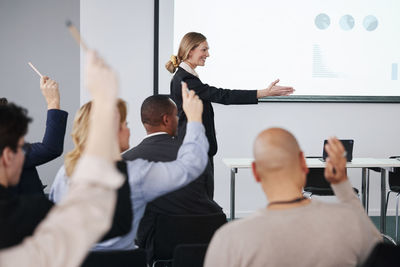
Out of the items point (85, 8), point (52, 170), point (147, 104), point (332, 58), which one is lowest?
point (52, 170)

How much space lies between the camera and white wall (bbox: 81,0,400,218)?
4918 mm

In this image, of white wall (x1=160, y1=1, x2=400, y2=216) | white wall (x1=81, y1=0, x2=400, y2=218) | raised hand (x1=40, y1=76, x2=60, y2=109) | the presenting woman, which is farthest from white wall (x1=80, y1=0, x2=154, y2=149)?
A: raised hand (x1=40, y1=76, x2=60, y2=109)

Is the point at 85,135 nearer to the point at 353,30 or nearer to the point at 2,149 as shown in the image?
the point at 2,149

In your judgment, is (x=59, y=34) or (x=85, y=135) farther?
(x=59, y=34)

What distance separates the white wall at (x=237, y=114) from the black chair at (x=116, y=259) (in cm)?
342

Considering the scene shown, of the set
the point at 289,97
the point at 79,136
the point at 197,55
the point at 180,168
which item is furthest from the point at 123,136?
the point at 289,97

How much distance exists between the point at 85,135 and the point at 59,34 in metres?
4.13

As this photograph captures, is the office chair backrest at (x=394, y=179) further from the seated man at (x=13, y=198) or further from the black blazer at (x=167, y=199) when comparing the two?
the seated man at (x=13, y=198)

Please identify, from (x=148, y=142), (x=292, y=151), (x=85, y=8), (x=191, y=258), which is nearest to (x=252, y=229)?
(x=292, y=151)

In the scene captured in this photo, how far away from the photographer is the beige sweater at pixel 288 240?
4.07 ft

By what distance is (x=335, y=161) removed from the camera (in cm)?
150

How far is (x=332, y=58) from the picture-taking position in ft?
16.7

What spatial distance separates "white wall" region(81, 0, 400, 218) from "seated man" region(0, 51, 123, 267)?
13.8 ft

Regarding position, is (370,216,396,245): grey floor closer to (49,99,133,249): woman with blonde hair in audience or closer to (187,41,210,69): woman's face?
(187,41,210,69): woman's face
